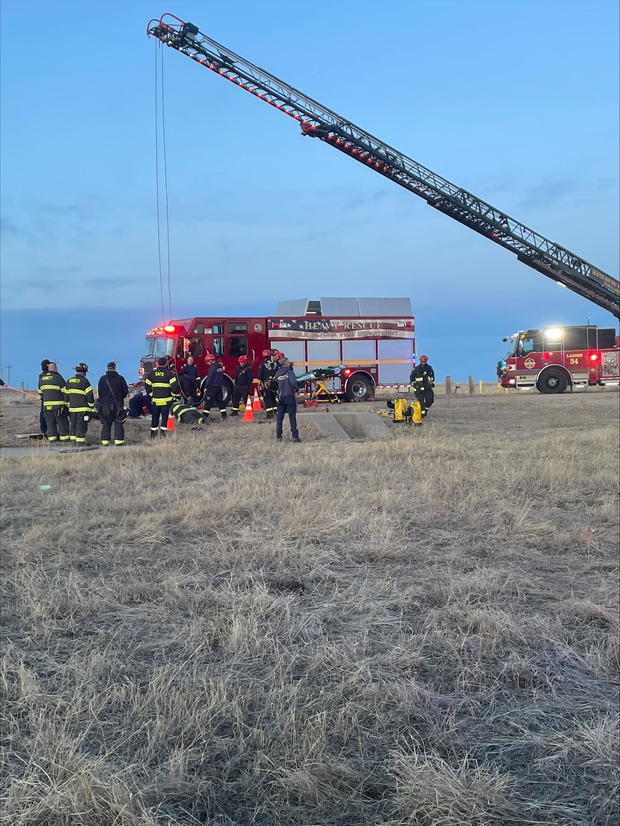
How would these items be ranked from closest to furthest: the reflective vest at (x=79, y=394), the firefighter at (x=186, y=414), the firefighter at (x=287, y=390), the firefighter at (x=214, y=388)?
the firefighter at (x=287, y=390)
the reflective vest at (x=79, y=394)
the firefighter at (x=186, y=414)
the firefighter at (x=214, y=388)

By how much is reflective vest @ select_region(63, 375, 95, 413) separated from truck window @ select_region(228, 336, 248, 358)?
7.84 m

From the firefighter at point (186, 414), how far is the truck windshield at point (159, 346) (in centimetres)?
347

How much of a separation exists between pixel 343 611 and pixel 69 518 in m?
3.47

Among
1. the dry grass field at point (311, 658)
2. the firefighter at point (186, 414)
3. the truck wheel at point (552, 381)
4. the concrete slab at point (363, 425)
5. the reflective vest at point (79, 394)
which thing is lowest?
the dry grass field at point (311, 658)

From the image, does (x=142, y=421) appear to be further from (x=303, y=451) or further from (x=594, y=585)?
(x=594, y=585)

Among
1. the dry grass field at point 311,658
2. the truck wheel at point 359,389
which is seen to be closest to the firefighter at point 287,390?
the dry grass field at point 311,658

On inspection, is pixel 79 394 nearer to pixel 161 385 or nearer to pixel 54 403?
pixel 54 403

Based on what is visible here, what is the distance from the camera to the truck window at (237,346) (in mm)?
20469

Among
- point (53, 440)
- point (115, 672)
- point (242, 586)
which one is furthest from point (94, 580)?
point (53, 440)

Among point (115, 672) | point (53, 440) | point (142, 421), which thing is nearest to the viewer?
point (115, 672)

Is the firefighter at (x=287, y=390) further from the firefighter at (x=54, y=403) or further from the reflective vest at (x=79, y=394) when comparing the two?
the firefighter at (x=54, y=403)

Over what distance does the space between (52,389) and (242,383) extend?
20.2 feet

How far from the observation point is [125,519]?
6.38 m

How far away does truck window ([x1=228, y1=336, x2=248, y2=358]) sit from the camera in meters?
20.5
